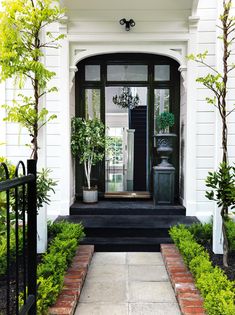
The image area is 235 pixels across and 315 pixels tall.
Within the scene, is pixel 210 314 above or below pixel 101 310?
above

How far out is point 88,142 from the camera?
5961mm

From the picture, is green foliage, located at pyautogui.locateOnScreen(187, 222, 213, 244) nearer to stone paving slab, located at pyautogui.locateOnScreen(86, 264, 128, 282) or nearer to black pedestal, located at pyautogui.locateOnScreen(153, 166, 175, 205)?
stone paving slab, located at pyautogui.locateOnScreen(86, 264, 128, 282)

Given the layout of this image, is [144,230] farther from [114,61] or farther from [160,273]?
[114,61]

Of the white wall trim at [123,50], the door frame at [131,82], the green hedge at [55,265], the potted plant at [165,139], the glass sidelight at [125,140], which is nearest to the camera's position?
the green hedge at [55,265]

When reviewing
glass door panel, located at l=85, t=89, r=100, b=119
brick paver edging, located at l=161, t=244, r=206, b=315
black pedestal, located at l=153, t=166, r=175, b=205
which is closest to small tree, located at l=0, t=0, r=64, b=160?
brick paver edging, located at l=161, t=244, r=206, b=315

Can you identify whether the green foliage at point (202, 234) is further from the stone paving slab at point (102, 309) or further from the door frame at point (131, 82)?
the door frame at point (131, 82)

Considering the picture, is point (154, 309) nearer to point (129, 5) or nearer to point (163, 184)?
point (163, 184)

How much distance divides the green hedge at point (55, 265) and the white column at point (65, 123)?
4.05 feet

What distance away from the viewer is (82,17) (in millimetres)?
5617

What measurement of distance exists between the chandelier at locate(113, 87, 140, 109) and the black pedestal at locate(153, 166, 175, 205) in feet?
5.56

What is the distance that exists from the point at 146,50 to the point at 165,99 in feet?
3.49

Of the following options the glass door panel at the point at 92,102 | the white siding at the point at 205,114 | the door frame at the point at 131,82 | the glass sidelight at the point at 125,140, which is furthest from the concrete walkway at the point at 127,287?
the glass door panel at the point at 92,102

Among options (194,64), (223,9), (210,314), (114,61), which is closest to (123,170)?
(114,61)

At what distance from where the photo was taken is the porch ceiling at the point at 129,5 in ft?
18.3
